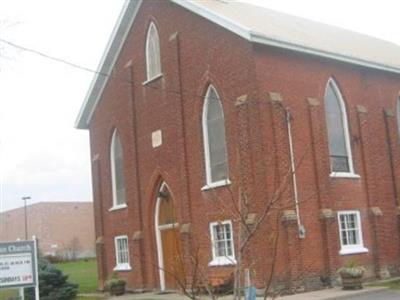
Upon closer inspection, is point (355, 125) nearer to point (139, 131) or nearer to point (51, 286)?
point (139, 131)

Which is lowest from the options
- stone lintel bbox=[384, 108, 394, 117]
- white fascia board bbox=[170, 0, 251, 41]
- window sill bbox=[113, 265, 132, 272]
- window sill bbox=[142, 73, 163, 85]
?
window sill bbox=[113, 265, 132, 272]

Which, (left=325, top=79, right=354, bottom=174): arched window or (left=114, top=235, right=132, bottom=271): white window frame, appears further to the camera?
(left=114, top=235, right=132, bottom=271): white window frame

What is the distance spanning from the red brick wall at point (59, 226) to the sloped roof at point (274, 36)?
5456cm

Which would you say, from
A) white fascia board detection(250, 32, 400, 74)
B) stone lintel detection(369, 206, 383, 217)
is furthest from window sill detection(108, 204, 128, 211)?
white fascia board detection(250, 32, 400, 74)

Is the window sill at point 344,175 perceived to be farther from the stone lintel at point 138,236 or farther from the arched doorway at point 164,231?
the stone lintel at point 138,236

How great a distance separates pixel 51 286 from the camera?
2433 cm

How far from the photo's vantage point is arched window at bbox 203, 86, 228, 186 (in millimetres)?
21516

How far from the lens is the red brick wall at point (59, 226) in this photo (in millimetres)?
81562

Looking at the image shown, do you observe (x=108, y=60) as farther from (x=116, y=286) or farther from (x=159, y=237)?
(x=116, y=286)

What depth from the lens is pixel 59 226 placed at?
84500 millimetres

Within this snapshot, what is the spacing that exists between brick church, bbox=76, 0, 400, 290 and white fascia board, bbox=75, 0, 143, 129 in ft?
0.30

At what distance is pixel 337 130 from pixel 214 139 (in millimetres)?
4259

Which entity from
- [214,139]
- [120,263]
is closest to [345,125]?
[214,139]

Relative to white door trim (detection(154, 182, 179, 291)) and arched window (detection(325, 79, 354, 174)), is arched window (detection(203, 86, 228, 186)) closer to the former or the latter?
white door trim (detection(154, 182, 179, 291))
